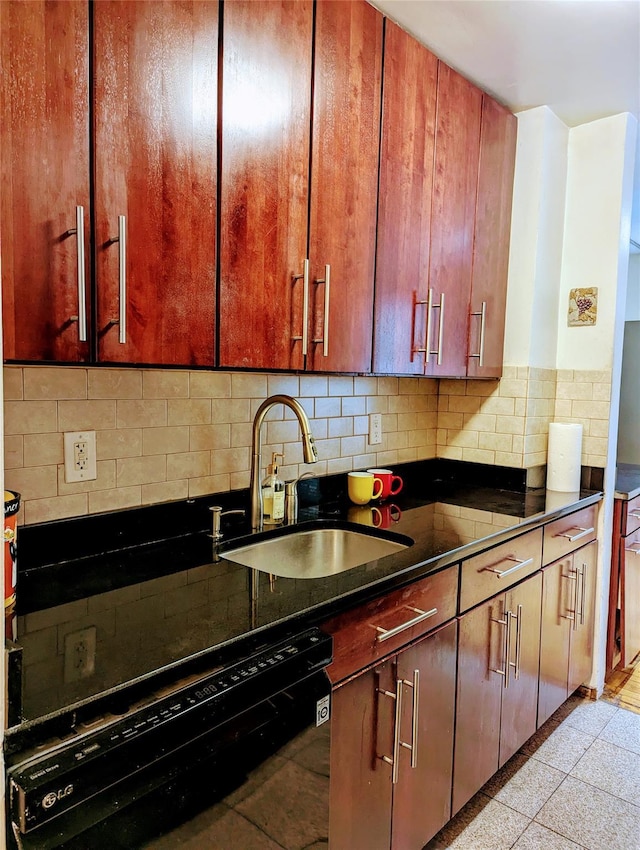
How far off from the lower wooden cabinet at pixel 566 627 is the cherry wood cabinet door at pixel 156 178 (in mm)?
1585

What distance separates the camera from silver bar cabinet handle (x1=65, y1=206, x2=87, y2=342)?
3.34ft

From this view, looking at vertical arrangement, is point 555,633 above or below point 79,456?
below

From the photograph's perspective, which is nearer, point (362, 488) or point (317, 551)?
point (317, 551)

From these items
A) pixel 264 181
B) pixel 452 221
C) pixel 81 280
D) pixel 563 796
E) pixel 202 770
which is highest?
pixel 452 221

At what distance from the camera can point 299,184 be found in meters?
1.45

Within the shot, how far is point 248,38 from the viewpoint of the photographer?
130cm

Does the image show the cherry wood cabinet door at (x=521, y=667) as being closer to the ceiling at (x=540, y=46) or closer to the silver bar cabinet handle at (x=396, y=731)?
the silver bar cabinet handle at (x=396, y=731)

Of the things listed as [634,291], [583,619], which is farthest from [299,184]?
[634,291]

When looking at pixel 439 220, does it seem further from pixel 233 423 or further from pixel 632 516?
pixel 632 516

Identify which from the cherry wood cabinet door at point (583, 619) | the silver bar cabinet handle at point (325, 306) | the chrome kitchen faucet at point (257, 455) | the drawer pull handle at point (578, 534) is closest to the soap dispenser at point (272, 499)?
the chrome kitchen faucet at point (257, 455)

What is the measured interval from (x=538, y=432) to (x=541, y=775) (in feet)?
4.21

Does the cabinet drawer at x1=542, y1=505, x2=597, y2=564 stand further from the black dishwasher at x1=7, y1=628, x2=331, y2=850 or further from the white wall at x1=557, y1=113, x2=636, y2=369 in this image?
the black dishwasher at x1=7, y1=628, x2=331, y2=850

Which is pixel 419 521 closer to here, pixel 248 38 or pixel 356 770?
pixel 356 770

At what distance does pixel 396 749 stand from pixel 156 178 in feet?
4.63
